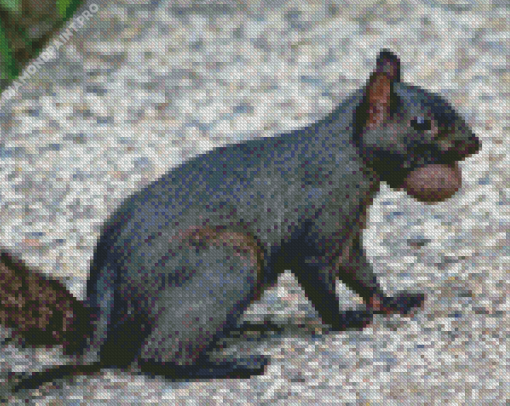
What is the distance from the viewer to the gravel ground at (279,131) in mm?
3805

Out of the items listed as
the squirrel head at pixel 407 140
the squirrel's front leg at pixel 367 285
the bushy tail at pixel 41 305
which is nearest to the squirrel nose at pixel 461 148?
the squirrel head at pixel 407 140

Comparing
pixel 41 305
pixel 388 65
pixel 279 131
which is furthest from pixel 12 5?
pixel 388 65

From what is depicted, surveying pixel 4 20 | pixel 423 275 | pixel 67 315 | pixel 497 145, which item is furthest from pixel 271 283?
pixel 4 20

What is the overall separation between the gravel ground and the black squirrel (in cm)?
17

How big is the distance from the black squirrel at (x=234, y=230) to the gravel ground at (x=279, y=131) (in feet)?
0.55

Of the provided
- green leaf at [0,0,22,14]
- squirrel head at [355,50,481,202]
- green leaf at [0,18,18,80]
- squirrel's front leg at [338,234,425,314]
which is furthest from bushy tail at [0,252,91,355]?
green leaf at [0,0,22,14]

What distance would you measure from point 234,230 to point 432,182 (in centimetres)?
64

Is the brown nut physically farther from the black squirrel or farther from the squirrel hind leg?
the squirrel hind leg

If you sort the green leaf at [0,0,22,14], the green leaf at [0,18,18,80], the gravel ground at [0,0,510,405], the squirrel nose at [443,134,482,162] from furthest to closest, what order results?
the green leaf at [0,0,22,14], the green leaf at [0,18,18,80], the gravel ground at [0,0,510,405], the squirrel nose at [443,134,482,162]

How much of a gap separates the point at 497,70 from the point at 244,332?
2.80 meters

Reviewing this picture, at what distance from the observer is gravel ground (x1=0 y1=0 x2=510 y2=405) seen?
3805 mm

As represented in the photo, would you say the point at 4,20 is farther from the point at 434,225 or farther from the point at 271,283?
the point at 271,283

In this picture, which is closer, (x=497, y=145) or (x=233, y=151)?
(x=233, y=151)

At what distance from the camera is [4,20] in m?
7.55
